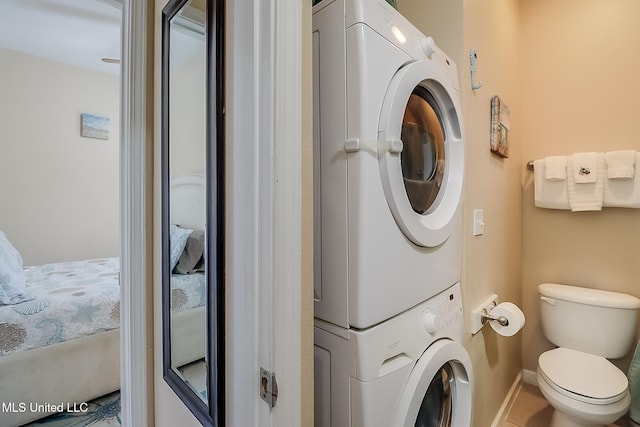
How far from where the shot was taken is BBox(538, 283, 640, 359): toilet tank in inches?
60.7

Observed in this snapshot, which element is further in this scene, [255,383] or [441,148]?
[441,148]

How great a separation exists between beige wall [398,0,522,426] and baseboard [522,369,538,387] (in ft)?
0.39

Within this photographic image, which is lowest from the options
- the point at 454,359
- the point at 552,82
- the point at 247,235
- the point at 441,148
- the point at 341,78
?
the point at 454,359

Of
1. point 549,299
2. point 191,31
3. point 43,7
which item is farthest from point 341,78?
point 43,7

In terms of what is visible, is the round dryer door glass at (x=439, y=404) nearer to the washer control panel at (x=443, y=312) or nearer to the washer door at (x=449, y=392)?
the washer door at (x=449, y=392)

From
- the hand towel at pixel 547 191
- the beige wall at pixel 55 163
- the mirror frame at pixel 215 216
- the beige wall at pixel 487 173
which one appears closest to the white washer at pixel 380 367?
the mirror frame at pixel 215 216

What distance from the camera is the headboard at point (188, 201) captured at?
0.87 metres

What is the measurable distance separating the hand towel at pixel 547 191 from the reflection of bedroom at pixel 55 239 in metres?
2.78

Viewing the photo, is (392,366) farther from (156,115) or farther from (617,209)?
(617,209)

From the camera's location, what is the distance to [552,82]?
1.88 metres

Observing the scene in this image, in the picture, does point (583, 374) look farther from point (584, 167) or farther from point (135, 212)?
Result: point (135, 212)

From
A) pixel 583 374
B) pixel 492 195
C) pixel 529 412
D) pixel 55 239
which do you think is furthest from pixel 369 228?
pixel 55 239

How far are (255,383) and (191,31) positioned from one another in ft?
3.34

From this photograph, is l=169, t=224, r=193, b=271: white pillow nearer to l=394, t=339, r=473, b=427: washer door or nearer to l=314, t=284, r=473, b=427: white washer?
l=314, t=284, r=473, b=427: white washer
